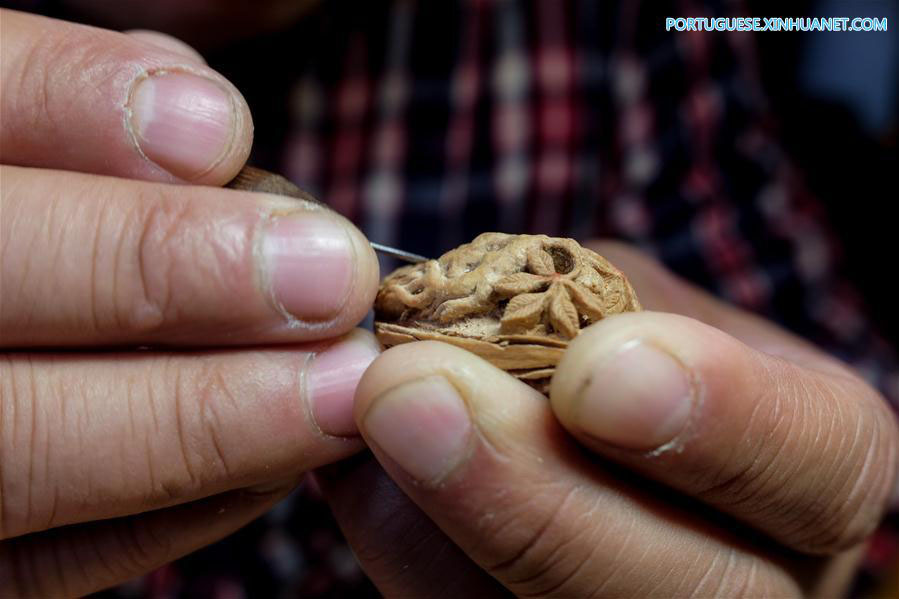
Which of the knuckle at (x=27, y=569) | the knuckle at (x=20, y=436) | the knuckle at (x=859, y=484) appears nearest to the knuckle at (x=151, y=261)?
the knuckle at (x=20, y=436)

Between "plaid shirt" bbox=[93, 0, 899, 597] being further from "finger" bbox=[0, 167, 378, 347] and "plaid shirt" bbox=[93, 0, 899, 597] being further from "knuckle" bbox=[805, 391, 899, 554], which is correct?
"finger" bbox=[0, 167, 378, 347]

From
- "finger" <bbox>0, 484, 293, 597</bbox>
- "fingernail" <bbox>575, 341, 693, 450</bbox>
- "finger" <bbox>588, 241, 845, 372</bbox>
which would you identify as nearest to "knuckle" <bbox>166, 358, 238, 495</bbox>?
"finger" <bbox>0, 484, 293, 597</bbox>

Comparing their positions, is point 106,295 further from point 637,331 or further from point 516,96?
point 516,96

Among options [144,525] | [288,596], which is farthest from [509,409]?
[288,596]

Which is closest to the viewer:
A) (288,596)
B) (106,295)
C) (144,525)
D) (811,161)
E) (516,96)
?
(106,295)

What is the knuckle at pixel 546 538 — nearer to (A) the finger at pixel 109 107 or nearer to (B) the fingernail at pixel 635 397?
(B) the fingernail at pixel 635 397

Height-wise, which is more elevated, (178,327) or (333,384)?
(178,327)

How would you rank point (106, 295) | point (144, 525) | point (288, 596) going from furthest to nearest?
point (288, 596)
point (144, 525)
point (106, 295)
